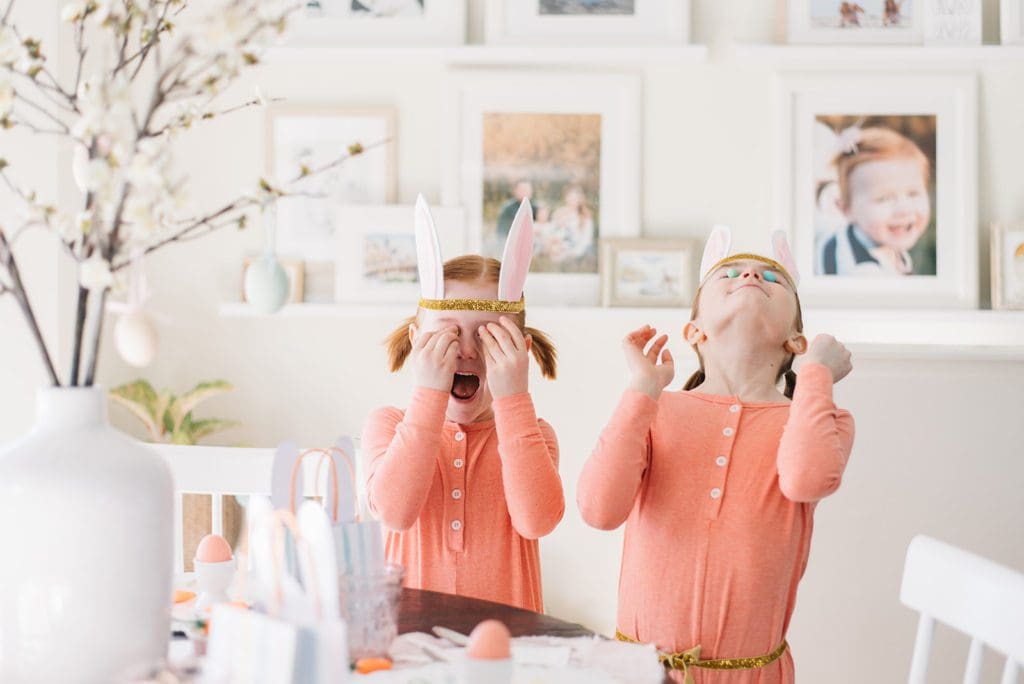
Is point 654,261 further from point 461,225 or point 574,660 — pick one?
point 574,660

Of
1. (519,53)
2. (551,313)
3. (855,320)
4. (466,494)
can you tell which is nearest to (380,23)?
(519,53)

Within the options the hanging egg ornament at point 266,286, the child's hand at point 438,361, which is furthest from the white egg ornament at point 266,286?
the child's hand at point 438,361

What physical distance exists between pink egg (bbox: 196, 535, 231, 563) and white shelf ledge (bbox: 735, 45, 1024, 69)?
182 centimetres

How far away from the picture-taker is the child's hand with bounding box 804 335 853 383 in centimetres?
144

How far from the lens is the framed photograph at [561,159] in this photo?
2572 millimetres

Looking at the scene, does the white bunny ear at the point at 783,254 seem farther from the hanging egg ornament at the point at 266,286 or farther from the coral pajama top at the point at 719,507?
the hanging egg ornament at the point at 266,286

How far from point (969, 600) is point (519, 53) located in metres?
1.79

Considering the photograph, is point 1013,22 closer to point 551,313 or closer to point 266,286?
point 551,313

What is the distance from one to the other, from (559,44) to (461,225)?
0.51 m

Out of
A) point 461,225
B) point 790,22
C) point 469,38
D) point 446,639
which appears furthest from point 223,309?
point 446,639

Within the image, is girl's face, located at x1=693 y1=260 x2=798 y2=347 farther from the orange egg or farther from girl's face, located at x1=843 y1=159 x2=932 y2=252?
girl's face, located at x1=843 y1=159 x2=932 y2=252

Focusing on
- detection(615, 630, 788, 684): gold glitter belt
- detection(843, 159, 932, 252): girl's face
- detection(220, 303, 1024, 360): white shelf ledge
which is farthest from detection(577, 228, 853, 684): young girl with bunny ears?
detection(843, 159, 932, 252): girl's face

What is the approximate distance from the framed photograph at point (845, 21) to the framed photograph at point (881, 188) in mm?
93

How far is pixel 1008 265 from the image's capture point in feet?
8.05
